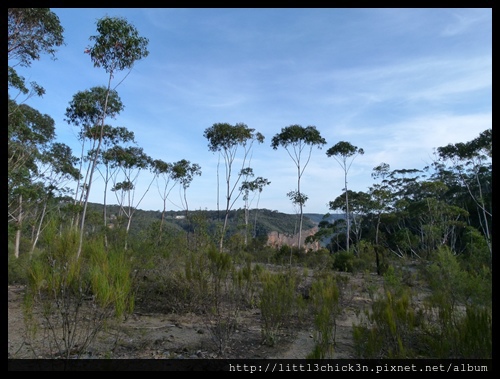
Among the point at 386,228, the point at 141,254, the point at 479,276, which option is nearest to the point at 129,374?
the point at 141,254

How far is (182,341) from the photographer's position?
3986mm

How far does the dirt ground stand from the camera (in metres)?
3.47

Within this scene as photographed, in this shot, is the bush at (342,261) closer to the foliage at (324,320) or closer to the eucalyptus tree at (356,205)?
the eucalyptus tree at (356,205)

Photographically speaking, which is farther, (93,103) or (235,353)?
(93,103)

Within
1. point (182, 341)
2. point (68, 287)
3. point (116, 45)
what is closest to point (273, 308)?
point (182, 341)

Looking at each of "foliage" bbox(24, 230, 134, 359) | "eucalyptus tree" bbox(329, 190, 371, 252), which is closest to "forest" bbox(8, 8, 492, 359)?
"foliage" bbox(24, 230, 134, 359)

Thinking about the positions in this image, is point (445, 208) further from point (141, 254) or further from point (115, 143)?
point (115, 143)

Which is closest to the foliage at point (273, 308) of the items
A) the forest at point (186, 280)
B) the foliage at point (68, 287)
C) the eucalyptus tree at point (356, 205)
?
the forest at point (186, 280)

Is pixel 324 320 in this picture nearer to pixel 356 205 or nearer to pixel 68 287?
pixel 68 287

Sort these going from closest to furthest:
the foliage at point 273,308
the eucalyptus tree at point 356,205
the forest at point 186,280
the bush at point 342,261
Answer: the forest at point 186,280 < the foliage at point 273,308 < the bush at point 342,261 < the eucalyptus tree at point 356,205

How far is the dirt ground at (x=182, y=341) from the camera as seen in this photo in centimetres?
347

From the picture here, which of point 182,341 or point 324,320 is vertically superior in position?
point 324,320

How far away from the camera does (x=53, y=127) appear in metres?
13.0
